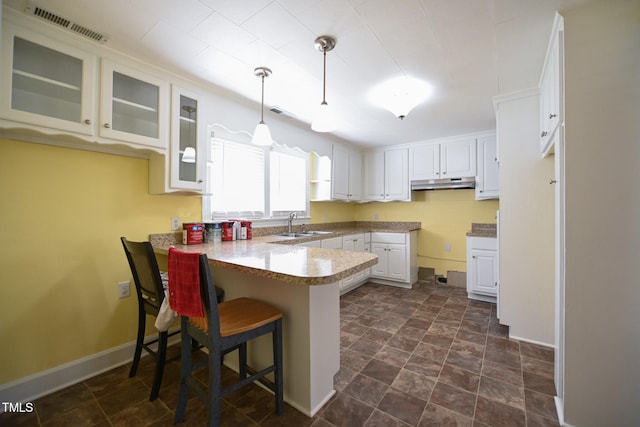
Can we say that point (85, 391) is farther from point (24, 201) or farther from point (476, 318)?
point (476, 318)

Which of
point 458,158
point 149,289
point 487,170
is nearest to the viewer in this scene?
point 149,289

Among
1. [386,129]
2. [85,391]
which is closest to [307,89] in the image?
[386,129]

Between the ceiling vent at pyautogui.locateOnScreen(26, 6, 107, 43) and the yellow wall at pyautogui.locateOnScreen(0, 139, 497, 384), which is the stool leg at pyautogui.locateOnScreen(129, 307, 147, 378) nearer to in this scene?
the yellow wall at pyautogui.locateOnScreen(0, 139, 497, 384)

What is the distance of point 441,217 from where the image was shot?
4152mm

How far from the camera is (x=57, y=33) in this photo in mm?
1530

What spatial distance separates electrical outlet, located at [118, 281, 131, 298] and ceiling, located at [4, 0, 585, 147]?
1.70 meters

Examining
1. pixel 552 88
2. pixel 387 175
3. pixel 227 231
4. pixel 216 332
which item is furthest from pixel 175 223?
pixel 387 175

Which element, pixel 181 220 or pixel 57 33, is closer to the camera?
pixel 57 33

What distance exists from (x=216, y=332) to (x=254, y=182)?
205 centimetres

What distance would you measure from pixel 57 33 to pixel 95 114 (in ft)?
1.53

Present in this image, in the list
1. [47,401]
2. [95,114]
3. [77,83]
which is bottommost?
[47,401]

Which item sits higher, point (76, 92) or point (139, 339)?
point (76, 92)

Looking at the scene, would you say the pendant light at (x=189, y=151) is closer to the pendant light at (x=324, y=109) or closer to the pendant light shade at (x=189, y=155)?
the pendant light shade at (x=189, y=155)

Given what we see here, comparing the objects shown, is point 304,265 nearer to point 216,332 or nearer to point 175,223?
point 216,332
